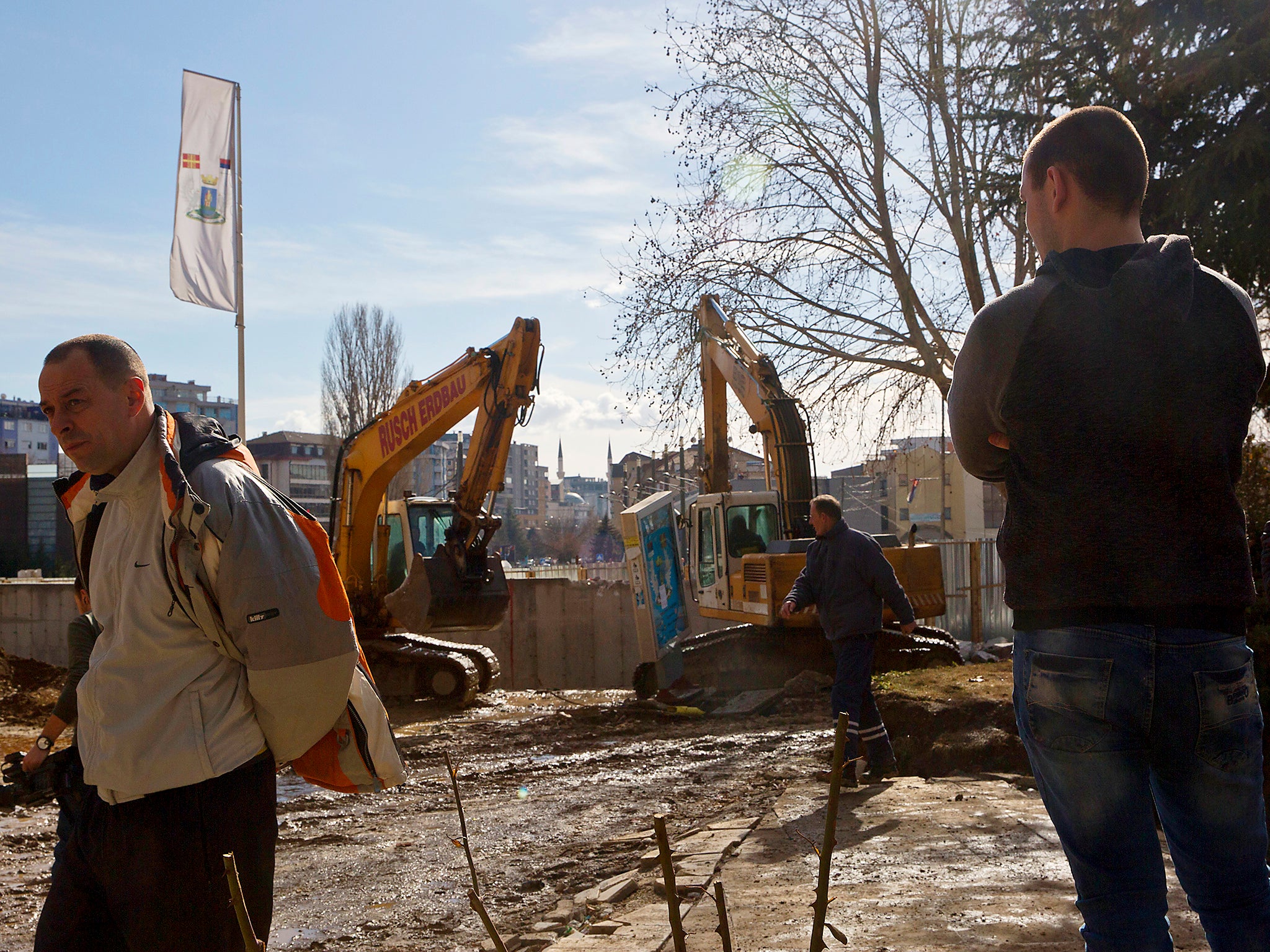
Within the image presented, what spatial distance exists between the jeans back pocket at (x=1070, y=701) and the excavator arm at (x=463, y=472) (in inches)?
509

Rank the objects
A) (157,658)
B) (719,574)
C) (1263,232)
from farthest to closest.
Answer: (719,574) < (1263,232) < (157,658)

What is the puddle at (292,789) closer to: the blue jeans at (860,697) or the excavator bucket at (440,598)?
the blue jeans at (860,697)

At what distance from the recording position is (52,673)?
17.9m

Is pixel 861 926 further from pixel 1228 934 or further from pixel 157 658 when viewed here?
pixel 157 658

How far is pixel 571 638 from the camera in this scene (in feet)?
80.3

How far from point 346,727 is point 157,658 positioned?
440 mm

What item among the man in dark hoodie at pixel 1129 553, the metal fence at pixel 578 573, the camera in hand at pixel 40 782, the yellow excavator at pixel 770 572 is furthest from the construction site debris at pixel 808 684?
the metal fence at pixel 578 573

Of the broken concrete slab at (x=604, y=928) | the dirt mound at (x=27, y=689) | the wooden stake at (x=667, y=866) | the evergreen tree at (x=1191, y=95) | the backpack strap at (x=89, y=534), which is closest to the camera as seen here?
the wooden stake at (x=667, y=866)

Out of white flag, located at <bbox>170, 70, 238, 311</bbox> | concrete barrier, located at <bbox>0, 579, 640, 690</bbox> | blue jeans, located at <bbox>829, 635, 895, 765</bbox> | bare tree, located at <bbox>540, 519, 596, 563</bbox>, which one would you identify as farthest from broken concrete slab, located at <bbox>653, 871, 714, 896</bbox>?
bare tree, located at <bbox>540, 519, 596, 563</bbox>

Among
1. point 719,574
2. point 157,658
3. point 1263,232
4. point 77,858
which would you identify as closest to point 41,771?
point 77,858

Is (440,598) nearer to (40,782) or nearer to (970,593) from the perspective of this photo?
(970,593)

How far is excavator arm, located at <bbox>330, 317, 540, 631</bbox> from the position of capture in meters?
14.9

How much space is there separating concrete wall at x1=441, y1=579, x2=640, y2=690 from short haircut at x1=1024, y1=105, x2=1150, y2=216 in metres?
22.4

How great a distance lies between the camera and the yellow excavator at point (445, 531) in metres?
14.9
